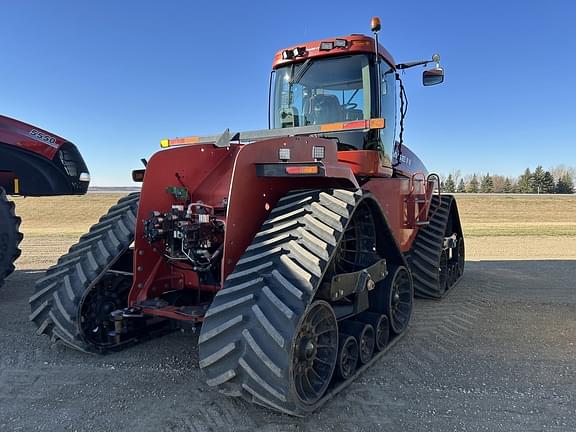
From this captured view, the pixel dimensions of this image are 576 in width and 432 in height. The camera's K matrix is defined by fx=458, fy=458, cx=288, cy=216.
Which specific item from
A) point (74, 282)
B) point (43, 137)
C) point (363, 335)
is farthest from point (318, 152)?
point (43, 137)

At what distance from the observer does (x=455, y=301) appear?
21.4 ft

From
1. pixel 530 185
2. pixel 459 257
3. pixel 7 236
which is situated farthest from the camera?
pixel 530 185

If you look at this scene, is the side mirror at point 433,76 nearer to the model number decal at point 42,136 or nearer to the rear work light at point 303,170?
the rear work light at point 303,170

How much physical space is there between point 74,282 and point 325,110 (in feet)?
10.0

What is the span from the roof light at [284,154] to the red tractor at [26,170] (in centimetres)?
452

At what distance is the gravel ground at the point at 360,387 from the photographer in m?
3.05

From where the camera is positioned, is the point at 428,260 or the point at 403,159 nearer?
the point at 403,159

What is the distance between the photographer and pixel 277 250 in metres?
3.17

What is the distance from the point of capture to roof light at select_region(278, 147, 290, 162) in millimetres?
3561

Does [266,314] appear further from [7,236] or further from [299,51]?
[7,236]

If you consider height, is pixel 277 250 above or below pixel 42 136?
below

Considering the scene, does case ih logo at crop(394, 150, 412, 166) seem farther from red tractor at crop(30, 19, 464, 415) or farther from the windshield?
the windshield

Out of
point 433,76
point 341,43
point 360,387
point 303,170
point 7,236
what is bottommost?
point 360,387

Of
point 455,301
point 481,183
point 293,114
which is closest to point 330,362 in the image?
point 293,114
